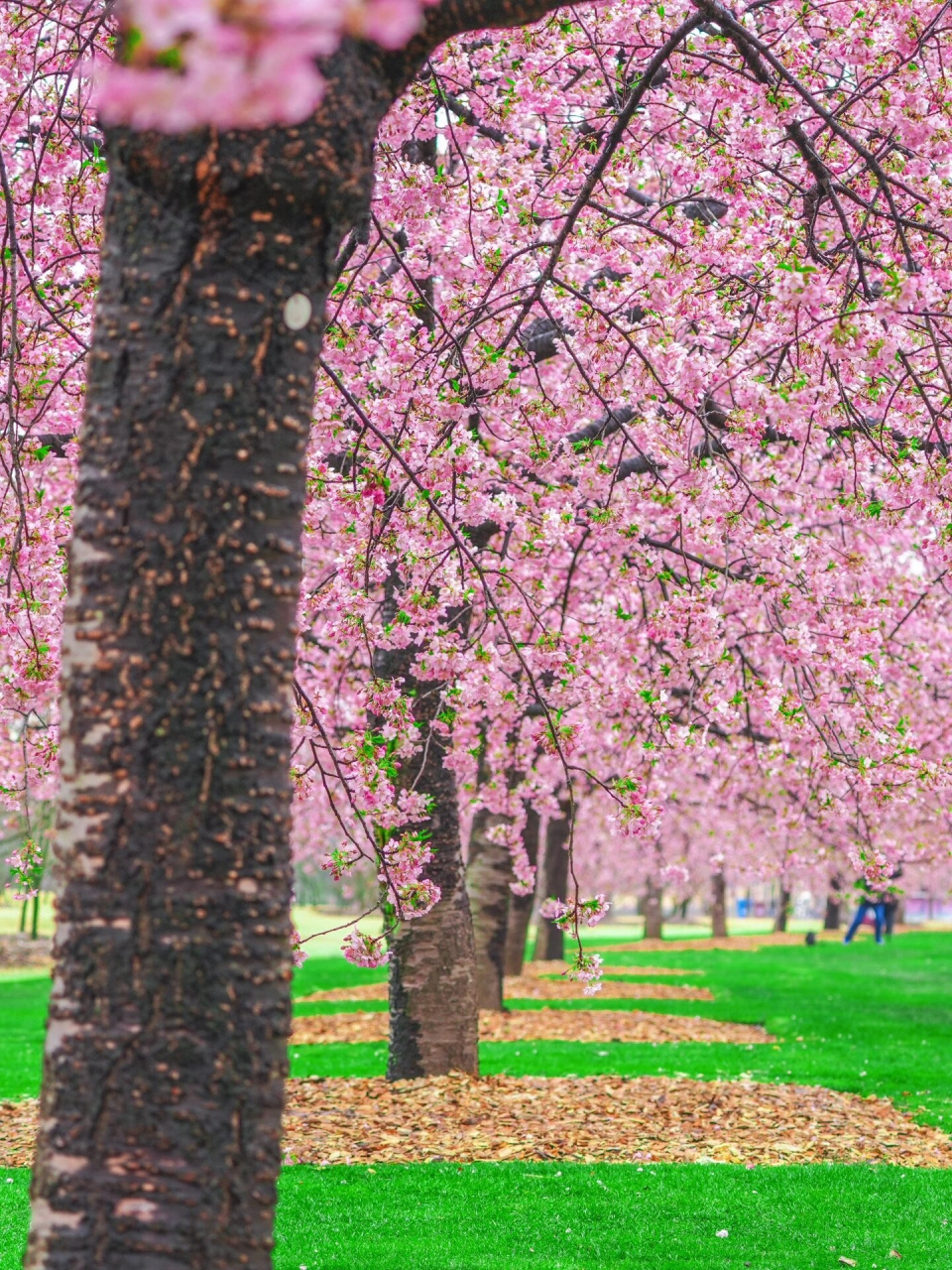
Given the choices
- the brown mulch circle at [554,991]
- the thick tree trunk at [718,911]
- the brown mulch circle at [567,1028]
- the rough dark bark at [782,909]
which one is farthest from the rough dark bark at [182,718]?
the rough dark bark at [782,909]

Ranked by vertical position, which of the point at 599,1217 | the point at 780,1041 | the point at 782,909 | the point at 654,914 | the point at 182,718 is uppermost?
the point at 182,718

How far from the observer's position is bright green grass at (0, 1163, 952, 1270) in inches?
224

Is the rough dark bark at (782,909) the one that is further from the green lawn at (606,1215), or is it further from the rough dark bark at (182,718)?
the rough dark bark at (182,718)

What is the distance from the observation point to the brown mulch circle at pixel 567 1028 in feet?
46.3

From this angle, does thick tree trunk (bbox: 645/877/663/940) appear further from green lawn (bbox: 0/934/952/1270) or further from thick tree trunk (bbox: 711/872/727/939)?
green lawn (bbox: 0/934/952/1270)

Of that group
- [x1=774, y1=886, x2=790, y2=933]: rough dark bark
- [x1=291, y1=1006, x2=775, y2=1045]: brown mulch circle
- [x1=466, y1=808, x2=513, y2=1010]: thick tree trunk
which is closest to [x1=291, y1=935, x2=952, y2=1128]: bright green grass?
[x1=291, y1=1006, x2=775, y2=1045]: brown mulch circle

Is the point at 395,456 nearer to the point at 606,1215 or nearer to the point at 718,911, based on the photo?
the point at 606,1215

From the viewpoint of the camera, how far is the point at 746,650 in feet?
44.1

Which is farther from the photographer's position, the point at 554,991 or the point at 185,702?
the point at 554,991

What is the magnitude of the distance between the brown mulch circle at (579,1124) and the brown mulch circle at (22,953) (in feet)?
77.6

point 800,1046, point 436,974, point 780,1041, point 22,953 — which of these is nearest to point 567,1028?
point 780,1041

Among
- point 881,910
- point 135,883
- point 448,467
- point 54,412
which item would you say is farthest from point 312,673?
point 881,910

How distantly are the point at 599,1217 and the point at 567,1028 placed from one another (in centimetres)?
869

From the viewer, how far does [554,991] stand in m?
19.4
